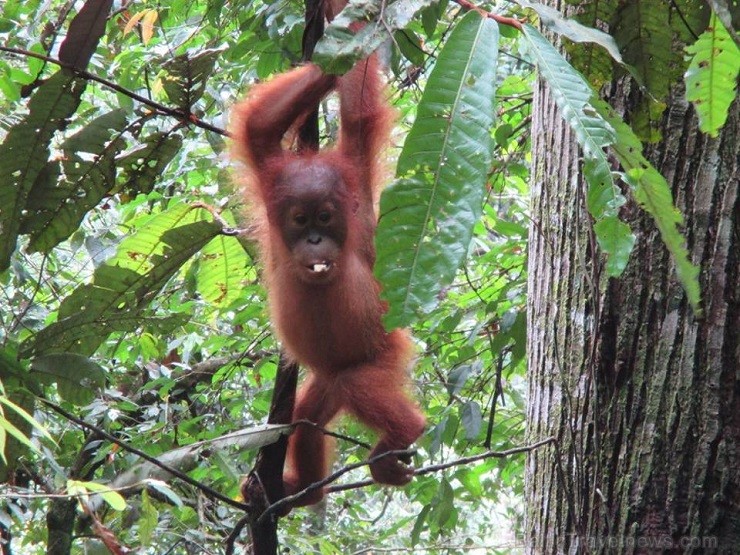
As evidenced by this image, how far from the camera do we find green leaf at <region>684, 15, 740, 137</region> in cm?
146

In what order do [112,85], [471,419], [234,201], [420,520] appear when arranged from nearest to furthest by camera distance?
[112,85]
[471,419]
[234,201]
[420,520]

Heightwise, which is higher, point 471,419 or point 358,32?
point 358,32

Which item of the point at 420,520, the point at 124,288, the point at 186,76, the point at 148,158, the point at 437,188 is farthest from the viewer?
the point at 420,520

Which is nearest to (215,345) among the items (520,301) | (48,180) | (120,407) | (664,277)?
(120,407)

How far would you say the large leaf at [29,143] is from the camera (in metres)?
2.38

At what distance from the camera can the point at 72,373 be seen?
2402 millimetres

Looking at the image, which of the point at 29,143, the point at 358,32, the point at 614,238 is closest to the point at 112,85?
the point at 29,143

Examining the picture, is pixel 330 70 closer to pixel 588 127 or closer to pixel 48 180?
pixel 588 127

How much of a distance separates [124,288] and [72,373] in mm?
Result: 382

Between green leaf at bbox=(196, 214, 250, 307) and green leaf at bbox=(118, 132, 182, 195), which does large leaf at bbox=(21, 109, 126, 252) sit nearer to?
green leaf at bbox=(118, 132, 182, 195)

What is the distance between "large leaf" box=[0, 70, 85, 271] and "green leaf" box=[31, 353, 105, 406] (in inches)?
12.2

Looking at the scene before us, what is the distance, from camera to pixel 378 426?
3.31 metres

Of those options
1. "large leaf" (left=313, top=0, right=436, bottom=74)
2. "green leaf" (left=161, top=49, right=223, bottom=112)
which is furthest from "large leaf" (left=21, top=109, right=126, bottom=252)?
"large leaf" (left=313, top=0, right=436, bottom=74)

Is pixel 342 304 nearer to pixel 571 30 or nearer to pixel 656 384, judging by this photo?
pixel 656 384
